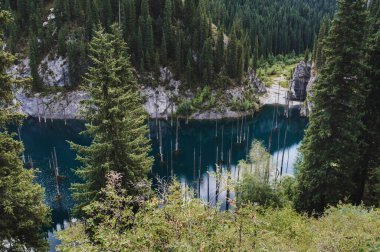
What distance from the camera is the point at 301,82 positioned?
14000cm

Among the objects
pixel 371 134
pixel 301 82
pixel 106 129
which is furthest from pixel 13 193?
pixel 301 82

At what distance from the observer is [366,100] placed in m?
35.2

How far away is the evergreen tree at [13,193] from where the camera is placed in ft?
70.1

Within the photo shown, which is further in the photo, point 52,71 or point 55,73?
point 52,71

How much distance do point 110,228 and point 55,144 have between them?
9212 centimetres

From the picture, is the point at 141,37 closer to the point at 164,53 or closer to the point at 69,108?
the point at 164,53

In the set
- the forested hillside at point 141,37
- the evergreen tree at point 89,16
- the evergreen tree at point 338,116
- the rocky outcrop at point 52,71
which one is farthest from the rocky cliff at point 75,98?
the evergreen tree at point 338,116

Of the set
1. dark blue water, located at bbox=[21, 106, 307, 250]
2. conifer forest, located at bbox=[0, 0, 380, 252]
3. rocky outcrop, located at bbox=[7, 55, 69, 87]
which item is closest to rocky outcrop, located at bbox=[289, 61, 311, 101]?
conifer forest, located at bbox=[0, 0, 380, 252]

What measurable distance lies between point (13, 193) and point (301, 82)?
133m

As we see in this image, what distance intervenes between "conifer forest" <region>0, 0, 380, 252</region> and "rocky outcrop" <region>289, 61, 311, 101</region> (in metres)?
0.55

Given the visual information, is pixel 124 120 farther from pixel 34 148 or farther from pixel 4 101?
pixel 34 148

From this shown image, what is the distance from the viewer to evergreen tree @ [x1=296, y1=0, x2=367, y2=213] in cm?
3225

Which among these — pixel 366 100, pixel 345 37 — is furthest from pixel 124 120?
pixel 366 100

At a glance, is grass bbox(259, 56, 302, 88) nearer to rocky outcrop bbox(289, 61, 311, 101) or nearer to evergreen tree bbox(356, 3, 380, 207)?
rocky outcrop bbox(289, 61, 311, 101)
